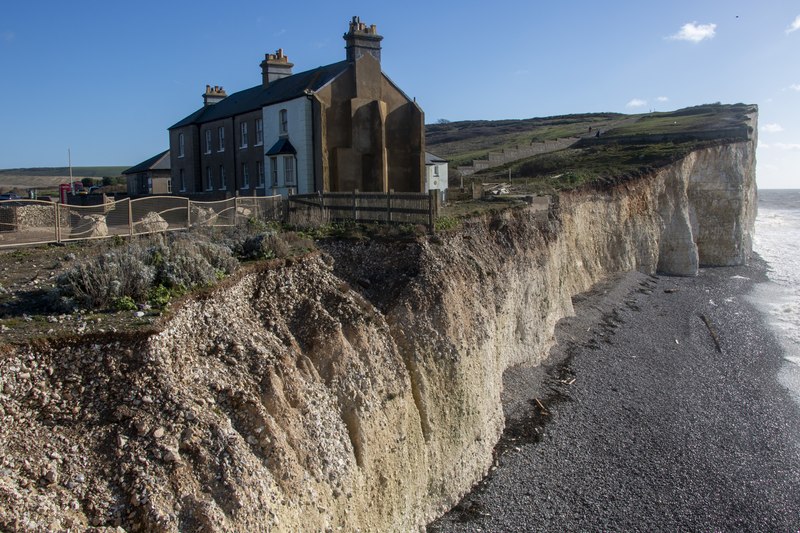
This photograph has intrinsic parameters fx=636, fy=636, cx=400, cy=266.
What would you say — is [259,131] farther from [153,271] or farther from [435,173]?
[153,271]

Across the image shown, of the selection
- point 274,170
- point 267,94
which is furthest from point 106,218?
point 267,94

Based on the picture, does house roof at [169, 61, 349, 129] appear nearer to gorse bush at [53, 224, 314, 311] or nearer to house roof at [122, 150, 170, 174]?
house roof at [122, 150, 170, 174]

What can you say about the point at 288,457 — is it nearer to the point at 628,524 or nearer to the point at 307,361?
the point at 307,361

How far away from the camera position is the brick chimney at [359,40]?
30.0 meters

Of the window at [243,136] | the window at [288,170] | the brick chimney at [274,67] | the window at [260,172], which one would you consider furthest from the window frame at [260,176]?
the brick chimney at [274,67]

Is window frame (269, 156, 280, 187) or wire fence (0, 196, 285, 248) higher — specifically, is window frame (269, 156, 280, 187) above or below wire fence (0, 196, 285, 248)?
above

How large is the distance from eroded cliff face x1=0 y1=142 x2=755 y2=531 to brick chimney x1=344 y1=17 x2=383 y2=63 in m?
11.7

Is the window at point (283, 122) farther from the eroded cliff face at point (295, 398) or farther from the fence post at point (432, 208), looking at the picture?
the fence post at point (432, 208)

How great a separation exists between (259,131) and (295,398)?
23993 mm

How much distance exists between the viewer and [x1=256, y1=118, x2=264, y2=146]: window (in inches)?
1316

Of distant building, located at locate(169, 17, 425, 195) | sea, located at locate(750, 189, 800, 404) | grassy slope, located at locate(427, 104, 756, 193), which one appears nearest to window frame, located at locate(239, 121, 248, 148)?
distant building, located at locate(169, 17, 425, 195)

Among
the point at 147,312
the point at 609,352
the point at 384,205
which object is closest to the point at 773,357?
the point at 609,352

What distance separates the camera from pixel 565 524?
15078 millimetres

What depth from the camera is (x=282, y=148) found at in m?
30.6
